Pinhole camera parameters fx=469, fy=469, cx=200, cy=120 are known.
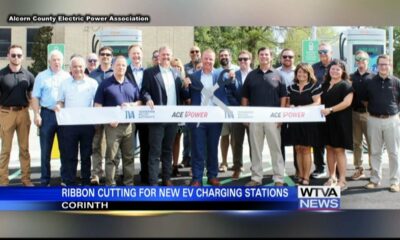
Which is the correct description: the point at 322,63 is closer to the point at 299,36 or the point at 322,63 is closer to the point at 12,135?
the point at 299,36

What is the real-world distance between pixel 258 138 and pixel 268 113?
474 mm

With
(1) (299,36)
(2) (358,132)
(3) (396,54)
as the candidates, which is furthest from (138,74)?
(3) (396,54)

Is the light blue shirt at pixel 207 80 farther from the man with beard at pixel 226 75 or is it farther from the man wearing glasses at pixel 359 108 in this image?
the man wearing glasses at pixel 359 108

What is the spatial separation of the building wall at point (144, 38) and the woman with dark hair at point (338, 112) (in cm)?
179

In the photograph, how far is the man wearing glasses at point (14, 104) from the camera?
5.59 m

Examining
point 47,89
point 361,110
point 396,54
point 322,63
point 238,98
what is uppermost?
point 396,54

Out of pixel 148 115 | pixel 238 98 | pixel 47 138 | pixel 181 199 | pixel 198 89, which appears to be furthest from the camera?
pixel 238 98

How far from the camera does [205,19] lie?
182 inches

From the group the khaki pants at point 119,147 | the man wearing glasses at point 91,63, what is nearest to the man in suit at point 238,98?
the khaki pants at point 119,147

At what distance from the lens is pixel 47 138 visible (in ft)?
18.7

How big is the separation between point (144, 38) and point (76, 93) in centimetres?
118

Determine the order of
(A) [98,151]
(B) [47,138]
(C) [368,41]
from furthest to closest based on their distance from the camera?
(C) [368,41], (A) [98,151], (B) [47,138]

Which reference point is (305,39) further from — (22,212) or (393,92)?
(22,212)

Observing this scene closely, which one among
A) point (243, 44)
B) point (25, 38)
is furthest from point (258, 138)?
point (25, 38)
